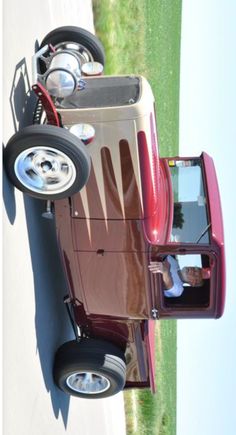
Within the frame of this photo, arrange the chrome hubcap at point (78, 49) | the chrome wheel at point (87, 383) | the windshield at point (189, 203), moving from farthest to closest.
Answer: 1. the chrome hubcap at point (78, 49)
2. the chrome wheel at point (87, 383)
3. the windshield at point (189, 203)

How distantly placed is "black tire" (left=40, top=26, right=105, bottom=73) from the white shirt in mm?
2420

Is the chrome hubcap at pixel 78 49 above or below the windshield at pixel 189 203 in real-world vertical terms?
above

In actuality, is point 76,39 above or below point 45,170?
above

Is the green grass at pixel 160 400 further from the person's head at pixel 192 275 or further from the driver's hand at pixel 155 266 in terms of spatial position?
the driver's hand at pixel 155 266

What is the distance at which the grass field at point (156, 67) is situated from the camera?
38.8 ft

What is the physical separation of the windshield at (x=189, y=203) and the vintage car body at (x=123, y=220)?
0.04ft

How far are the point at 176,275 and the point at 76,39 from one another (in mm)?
2789

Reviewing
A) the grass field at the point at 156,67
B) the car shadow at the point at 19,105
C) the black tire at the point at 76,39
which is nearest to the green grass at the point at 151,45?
the grass field at the point at 156,67

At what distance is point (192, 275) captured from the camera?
6.92m

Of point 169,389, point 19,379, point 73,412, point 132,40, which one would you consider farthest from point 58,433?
point 169,389

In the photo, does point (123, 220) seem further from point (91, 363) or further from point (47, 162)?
point (91, 363)

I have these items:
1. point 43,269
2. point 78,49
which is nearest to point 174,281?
point 43,269

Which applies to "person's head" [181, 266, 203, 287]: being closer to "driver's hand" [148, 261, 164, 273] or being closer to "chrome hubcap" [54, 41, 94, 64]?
"driver's hand" [148, 261, 164, 273]

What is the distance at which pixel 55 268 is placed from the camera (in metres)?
7.46
